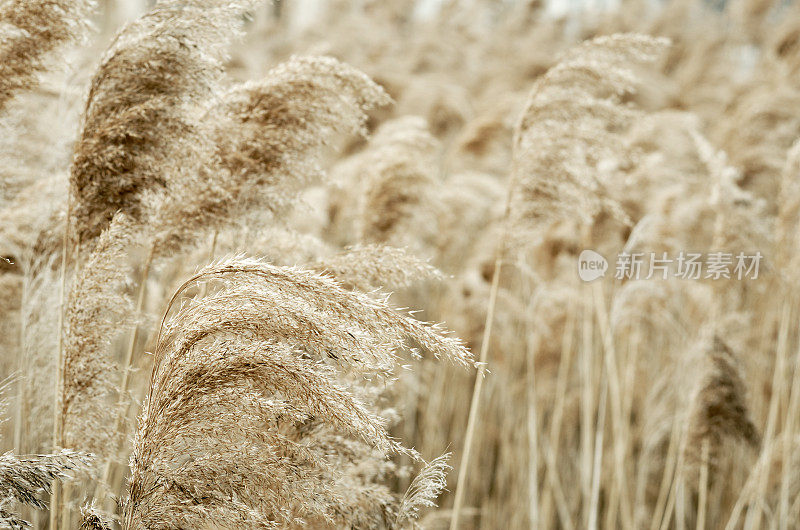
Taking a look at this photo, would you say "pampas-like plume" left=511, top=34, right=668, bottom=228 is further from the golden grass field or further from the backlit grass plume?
the backlit grass plume

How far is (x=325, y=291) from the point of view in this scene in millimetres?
1114

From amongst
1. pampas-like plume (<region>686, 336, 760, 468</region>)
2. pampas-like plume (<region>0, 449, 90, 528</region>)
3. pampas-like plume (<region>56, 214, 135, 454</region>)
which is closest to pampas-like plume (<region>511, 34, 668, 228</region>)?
pampas-like plume (<region>686, 336, 760, 468</region>)

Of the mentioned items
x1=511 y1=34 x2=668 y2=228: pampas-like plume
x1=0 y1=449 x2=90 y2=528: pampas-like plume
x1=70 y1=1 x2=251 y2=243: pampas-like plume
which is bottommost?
x1=0 y1=449 x2=90 y2=528: pampas-like plume

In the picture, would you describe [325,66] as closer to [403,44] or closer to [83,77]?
[83,77]

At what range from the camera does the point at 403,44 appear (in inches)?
421

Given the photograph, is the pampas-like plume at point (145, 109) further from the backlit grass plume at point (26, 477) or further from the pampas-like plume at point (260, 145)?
the backlit grass plume at point (26, 477)

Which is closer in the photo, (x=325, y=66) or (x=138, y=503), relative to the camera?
(x=138, y=503)

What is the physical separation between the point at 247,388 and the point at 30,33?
1003 millimetres

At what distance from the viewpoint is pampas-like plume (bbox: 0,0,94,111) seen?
1.44 metres

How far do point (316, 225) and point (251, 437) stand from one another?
7.26 ft

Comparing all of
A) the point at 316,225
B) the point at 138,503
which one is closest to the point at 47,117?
the point at 316,225

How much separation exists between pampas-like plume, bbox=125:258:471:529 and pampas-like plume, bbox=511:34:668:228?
3.45ft

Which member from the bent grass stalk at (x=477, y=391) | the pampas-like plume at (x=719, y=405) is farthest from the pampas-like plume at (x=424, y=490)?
the pampas-like plume at (x=719, y=405)

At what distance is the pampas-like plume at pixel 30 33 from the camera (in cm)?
144
